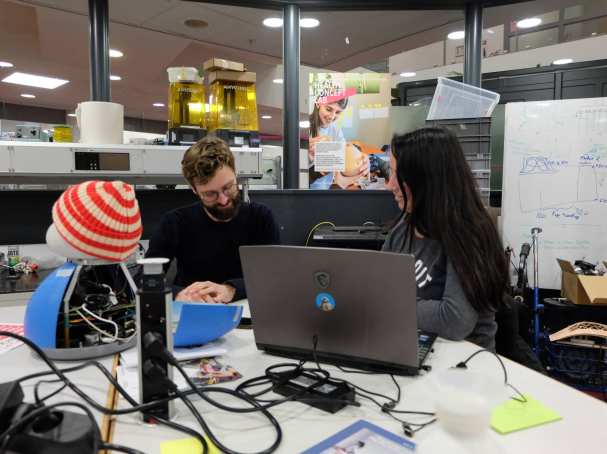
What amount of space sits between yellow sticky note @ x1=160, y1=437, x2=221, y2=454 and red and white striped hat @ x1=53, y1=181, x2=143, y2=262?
49cm

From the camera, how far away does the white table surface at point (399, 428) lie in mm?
732

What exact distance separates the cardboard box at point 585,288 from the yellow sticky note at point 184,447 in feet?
7.90

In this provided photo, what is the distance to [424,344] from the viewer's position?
3.68 ft

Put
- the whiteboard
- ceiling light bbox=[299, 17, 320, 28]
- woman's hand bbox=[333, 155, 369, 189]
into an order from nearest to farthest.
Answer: the whiteboard
woman's hand bbox=[333, 155, 369, 189]
ceiling light bbox=[299, 17, 320, 28]

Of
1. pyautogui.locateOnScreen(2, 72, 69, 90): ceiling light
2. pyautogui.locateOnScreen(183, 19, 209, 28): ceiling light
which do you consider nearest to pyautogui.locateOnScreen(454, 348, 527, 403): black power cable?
pyautogui.locateOnScreen(183, 19, 209, 28): ceiling light

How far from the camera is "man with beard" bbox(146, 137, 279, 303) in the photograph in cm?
177

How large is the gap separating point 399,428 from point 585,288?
7.12ft

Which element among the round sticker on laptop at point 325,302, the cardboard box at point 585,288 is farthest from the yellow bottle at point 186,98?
the cardboard box at point 585,288

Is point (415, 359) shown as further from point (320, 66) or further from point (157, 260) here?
point (320, 66)

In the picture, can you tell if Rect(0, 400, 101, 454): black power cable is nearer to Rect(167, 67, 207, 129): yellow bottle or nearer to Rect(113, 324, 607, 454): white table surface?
Rect(113, 324, 607, 454): white table surface

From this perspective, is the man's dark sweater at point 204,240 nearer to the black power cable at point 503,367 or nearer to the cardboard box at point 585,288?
the black power cable at point 503,367

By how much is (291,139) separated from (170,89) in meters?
0.81

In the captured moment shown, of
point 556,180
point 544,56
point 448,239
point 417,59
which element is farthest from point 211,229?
point 544,56

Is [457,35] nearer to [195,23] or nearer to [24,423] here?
[195,23]
